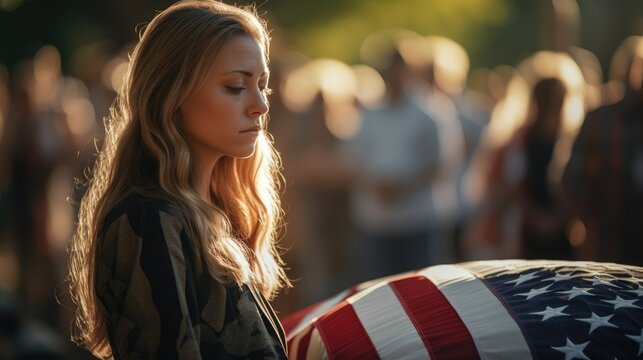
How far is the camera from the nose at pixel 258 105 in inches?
152

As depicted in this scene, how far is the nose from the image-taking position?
3.86 meters

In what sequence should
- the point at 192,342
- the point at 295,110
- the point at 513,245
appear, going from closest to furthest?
the point at 192,342, the point at 513,245, the point at 295,110

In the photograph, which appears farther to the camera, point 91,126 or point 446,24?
point 446,24

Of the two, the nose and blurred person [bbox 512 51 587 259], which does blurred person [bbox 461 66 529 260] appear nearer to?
blurred person [bbox 512 51 587 259]

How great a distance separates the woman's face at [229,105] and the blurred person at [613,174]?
3823mm

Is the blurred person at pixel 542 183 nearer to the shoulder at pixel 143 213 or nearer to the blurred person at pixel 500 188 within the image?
the blurred person at pixel 500 188

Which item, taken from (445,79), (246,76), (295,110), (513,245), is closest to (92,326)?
(246,76)

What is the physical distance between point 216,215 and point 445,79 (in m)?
8.52

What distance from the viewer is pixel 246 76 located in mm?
3852

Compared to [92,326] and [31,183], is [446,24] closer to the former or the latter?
[31,183]

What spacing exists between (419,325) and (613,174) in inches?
147

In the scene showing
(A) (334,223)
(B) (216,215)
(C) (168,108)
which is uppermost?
(C) (168,108)

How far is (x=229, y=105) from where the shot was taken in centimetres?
382

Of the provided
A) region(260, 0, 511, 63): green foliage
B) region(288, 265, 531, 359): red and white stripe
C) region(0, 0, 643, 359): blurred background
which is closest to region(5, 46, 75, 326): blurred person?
region(0, 0, 643, 359): blurred background
